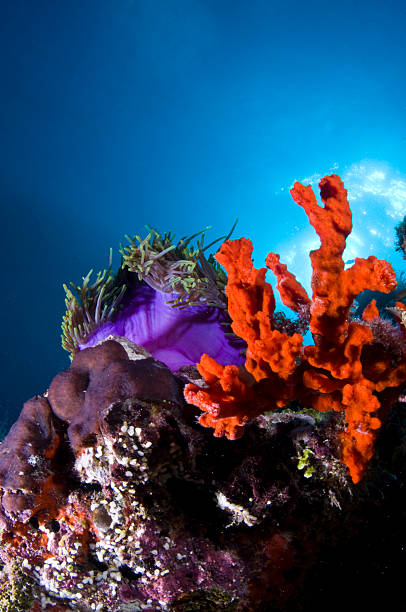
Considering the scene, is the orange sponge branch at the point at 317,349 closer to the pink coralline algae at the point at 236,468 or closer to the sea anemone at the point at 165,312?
the pink coralline algae at the point at 236,468

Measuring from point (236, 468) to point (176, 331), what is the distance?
1910mm

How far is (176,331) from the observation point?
3.68 meters

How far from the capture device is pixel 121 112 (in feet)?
248

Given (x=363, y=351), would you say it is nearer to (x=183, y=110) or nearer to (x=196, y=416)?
(x=196, y=416)

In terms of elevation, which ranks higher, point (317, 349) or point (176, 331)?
point (176, 331)

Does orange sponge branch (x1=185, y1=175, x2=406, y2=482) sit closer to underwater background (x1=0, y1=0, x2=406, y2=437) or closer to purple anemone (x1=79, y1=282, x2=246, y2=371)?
purple anemone (x1=79, y1=282, x2=246, y2=371)

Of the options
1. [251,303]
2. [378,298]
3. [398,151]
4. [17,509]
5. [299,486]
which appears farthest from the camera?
[398,151]

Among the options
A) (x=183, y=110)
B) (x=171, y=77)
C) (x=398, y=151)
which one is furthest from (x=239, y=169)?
(x=398, y=151)

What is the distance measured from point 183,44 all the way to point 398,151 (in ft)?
174

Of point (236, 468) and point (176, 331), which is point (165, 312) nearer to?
point (176, 331)

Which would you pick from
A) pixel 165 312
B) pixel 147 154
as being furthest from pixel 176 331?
pixel 147 154

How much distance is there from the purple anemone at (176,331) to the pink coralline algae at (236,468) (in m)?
0.98

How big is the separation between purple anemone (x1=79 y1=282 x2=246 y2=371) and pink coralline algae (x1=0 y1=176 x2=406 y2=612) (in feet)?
3.22

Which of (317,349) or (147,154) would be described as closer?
(317,349)
